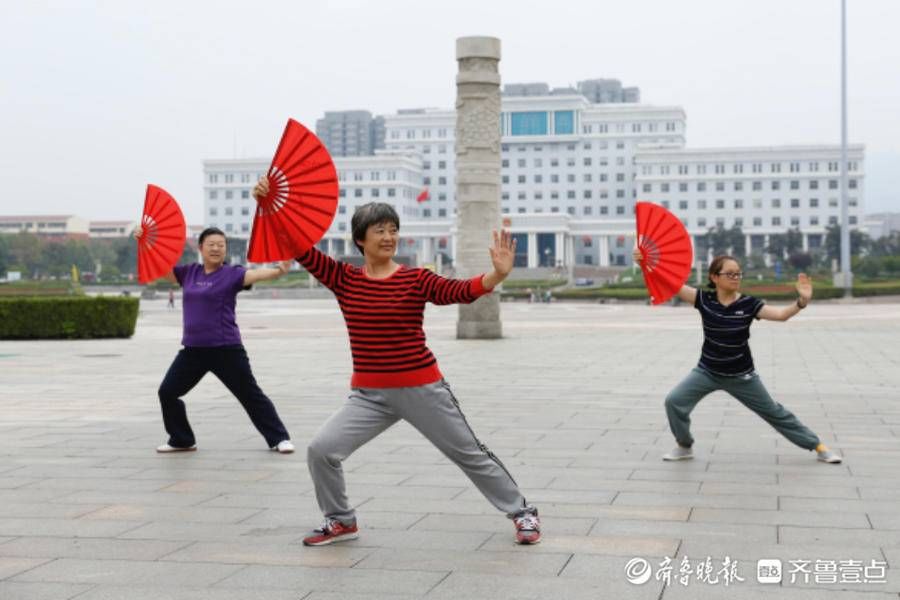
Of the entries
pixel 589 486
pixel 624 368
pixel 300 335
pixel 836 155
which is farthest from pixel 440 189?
pixel 589 486

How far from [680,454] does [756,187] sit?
107m

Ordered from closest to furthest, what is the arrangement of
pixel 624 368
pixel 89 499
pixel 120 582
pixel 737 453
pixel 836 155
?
pixel 120 582 < pixel 89 499 < pixel 737 453 < pixel 624 368 < pixel 836 155

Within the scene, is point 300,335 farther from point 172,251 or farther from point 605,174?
point 605,174

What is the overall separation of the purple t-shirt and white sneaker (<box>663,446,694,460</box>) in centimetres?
300

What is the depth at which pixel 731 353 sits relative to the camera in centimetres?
735

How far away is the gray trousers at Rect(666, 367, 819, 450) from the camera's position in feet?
24.3

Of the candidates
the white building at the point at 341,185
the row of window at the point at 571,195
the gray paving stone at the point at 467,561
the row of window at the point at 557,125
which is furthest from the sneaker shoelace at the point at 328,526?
the row of window at the point at 557,125

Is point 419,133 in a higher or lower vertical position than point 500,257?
higher

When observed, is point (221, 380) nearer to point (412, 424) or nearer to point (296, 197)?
point (296, 197)

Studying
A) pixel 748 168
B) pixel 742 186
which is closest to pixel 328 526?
pixel 742 186

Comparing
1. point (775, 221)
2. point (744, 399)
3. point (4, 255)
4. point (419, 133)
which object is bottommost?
point (744, 399)

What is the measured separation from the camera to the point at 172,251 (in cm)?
801

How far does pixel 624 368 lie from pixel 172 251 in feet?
28.0

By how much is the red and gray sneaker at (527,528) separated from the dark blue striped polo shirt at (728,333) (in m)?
2.46
